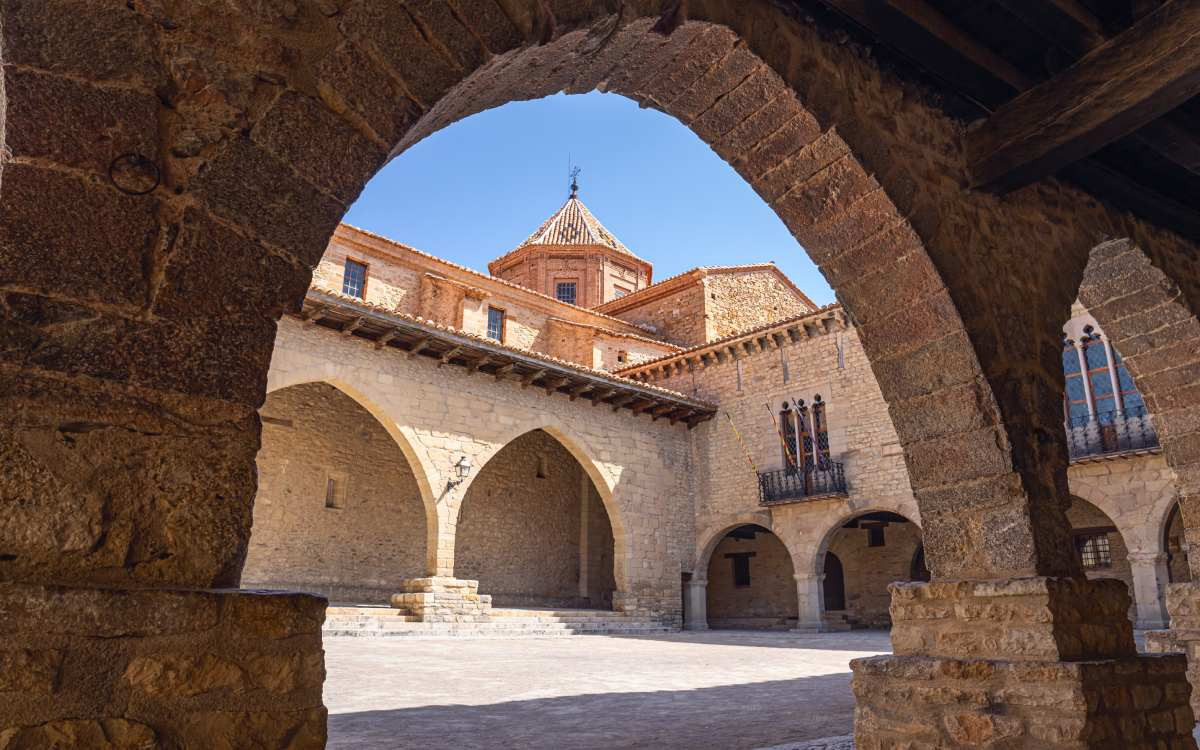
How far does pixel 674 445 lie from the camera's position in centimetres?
1747

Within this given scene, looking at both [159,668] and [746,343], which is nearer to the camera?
[159,668]

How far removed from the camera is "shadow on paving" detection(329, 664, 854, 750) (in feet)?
12.6

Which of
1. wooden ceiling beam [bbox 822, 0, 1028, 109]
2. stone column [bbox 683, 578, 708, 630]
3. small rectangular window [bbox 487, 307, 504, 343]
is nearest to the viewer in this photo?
wooden ceiling beam [bbox 822, 0, 1028, 109]

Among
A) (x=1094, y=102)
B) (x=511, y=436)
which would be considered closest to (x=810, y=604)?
(x=511, y=436)

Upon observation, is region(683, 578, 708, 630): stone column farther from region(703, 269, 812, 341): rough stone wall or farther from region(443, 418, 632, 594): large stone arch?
region(703, 269, 812, 341): rough stone wall

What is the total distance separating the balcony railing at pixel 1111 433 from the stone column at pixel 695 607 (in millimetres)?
7562

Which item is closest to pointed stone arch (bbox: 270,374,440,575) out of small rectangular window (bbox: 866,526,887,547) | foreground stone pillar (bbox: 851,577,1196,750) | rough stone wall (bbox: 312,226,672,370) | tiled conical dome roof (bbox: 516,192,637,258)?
rough stone wall (bbox: 312,226,672,370)

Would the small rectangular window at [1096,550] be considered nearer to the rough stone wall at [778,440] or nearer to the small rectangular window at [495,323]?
the rough stone wall at [778,440]

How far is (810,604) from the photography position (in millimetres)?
15953

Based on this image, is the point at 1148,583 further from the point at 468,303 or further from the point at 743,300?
the point at 468,303

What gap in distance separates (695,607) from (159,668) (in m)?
16.3

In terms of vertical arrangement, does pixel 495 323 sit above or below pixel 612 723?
above

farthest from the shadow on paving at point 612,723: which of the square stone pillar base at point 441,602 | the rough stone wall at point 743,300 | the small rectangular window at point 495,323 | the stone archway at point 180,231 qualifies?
the rough stone wall at point 743,300

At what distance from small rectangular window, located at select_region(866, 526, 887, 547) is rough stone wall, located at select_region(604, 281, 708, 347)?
6.78 m
